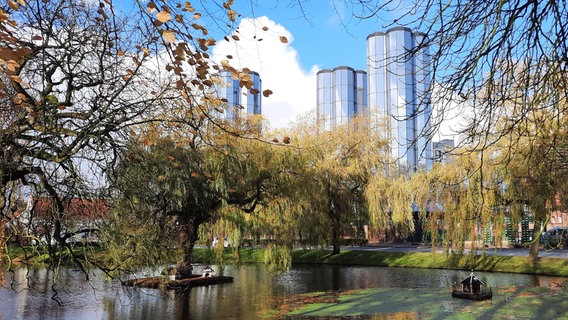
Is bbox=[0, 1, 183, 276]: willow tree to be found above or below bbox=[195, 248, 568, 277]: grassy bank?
above

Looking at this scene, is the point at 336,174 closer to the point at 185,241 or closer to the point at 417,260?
the point at 417,260

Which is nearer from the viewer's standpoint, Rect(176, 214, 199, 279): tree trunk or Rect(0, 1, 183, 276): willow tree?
Rect(0, 1, 183, 276): willow tree

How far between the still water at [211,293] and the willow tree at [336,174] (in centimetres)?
206

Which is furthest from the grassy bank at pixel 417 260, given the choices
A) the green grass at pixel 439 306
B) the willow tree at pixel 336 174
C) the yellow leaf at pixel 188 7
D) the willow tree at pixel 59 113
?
the yellow leaf at pixel 188 7

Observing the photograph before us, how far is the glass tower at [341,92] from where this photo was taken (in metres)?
47.5

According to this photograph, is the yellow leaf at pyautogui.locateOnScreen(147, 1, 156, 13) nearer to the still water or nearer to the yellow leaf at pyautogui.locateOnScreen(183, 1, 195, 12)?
the yellow leaf at pyautogui.locateOnScreen(183, 1, 195, 12)

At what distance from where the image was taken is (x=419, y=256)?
22.1 metres

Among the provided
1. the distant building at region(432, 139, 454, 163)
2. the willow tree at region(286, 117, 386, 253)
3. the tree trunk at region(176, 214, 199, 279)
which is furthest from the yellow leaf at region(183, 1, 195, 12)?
the willow tree at region(286, 117, 386, 253)

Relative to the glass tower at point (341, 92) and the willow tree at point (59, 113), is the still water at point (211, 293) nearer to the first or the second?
the willow tree at point (59, 113)

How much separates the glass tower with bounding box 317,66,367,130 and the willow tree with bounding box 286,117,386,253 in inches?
868

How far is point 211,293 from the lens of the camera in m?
14.3

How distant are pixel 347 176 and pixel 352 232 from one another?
2743 mm

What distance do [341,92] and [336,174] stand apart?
1084 inches

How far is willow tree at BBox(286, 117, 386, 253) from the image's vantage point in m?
17.8
